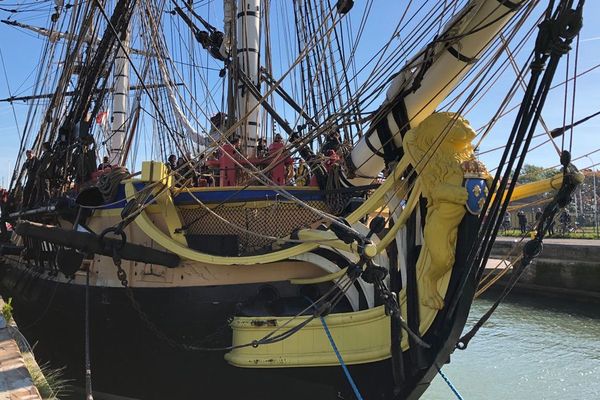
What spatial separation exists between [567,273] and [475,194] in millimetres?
13166

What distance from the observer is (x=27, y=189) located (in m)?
8.66

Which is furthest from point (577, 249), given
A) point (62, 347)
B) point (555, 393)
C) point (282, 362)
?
point (62, 347)

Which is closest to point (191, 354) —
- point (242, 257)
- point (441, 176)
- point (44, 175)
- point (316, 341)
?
Answer: point (242, 257)

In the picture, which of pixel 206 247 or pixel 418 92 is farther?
pixel 206 247

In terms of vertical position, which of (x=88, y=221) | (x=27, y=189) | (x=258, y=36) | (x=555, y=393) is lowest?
(x=555, y=393)

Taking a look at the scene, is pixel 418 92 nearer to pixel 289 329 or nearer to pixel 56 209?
pixel 289 329

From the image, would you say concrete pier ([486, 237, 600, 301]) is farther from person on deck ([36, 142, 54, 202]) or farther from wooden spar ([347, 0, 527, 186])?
person on deck ([36, 142, 54, 202])

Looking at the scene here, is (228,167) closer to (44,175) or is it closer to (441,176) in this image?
(441,176)

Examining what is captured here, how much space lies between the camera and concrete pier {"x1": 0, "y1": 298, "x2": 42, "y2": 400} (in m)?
3.21

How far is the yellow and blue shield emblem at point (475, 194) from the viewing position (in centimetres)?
353

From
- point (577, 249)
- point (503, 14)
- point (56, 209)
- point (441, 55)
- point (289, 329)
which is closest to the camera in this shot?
point (503, 14)

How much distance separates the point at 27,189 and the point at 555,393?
931 cm

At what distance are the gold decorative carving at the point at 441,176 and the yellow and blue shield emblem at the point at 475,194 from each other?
0.16 feet

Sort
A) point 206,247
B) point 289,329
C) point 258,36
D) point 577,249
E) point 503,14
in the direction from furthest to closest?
point 577,249, point 258,36, point 206,247, point 289,329, point 503,14
